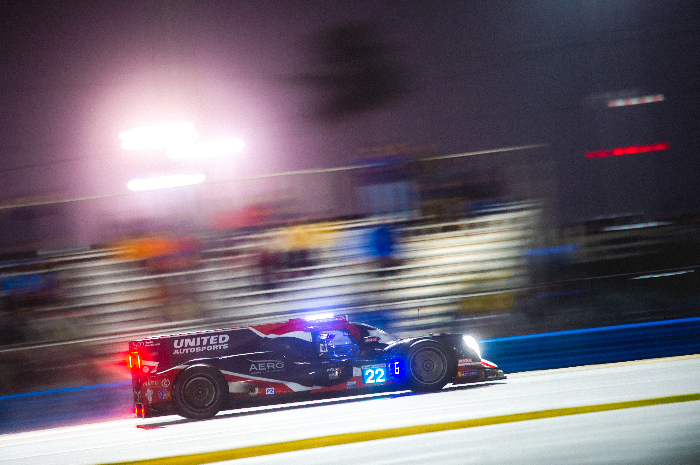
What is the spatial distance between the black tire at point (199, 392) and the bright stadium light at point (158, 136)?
6414 mm

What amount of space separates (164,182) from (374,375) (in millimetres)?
7307

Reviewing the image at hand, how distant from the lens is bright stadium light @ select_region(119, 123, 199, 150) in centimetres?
1248

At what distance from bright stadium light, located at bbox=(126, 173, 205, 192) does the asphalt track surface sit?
18.8 ft

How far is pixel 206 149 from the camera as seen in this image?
12688 millimetres

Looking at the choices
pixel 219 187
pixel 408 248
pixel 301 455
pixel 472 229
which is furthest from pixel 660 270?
pixel 301 455

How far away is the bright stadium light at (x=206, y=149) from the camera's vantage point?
40.3 feet

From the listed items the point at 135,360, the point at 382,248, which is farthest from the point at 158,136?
the point at 135,360

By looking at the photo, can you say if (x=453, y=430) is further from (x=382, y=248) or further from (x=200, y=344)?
(x=382, y=248)

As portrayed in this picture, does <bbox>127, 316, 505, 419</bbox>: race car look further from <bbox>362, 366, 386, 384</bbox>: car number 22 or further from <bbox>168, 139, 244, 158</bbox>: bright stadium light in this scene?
<bbox>168, 139, 244, 158</bbox>: bright stadium light

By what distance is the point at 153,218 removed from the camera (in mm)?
12844

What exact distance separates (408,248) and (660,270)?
4.70 meters

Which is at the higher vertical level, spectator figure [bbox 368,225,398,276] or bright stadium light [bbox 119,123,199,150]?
bright stadium light [bbox 119,123,199,150]

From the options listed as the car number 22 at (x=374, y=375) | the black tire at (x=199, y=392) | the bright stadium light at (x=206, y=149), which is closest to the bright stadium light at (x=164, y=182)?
the bright stadium light at (x=206, y=149)

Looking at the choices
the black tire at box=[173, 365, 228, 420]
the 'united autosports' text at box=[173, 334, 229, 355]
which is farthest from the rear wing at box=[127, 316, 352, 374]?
the black tire at box=[173, 365, 228, 420]
